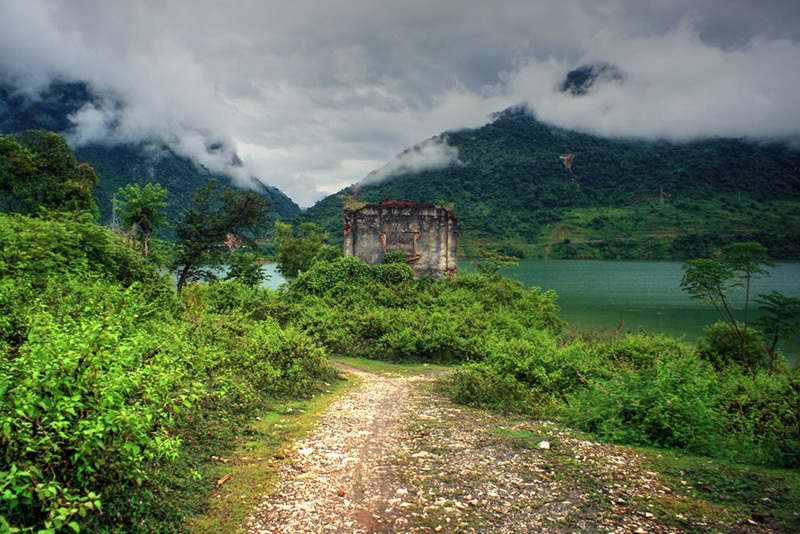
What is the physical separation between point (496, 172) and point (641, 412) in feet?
492

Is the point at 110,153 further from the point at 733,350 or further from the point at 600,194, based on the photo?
the point at 600,194

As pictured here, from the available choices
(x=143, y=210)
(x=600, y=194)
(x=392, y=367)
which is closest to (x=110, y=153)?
(x=143, y=210)

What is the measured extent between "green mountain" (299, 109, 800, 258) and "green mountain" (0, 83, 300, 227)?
32.7 meters

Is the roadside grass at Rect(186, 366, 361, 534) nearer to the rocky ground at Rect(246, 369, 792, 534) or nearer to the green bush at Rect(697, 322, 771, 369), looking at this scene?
the rocky ground at Rect(246, 369, 792, 534)

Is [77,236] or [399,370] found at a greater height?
[77,236]

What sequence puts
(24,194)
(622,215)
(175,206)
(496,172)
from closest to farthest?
(24,194) → (175,206) → (622,215) → (496,172)

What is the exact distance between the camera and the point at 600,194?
143 metres

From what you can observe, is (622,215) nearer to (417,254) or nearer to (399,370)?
(417,254)

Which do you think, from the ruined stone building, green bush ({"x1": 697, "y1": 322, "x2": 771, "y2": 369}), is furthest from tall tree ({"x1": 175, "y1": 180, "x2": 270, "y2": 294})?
green bush ({"x1": 697, "y1": 322, "x2": 771, "y2": 369})

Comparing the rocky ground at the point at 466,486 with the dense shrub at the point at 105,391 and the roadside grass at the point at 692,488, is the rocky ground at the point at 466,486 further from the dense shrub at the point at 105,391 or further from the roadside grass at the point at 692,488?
the dense shrub at the point at 105,391

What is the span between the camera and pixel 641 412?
6.84m

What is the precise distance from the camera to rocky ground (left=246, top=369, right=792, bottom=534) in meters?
4.37

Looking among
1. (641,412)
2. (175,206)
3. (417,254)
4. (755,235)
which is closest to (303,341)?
(641,412)

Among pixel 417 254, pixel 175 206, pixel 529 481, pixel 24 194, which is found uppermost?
pixel 175 206
